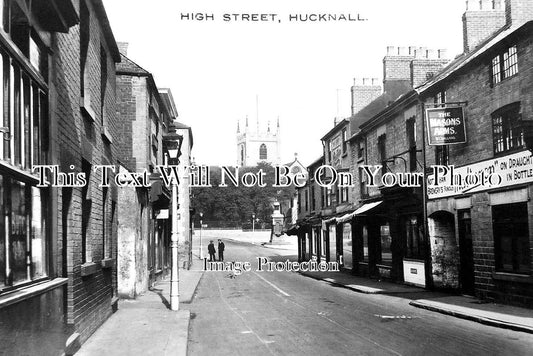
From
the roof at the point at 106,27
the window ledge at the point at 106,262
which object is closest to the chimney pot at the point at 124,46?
the roof at the point at 106,27

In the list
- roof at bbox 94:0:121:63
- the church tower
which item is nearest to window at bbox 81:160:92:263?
roof at bbox 94:0:121:63

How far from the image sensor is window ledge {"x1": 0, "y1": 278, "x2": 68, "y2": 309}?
510cm

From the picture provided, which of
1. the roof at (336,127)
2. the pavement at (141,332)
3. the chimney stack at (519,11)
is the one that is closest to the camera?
the pavement at (141,332)

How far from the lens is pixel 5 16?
532 cm

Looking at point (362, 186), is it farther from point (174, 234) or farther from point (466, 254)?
point (174, 234)

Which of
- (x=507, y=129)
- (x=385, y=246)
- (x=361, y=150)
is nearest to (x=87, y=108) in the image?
(x=507, y=129)

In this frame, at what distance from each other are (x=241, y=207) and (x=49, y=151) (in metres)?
92.0

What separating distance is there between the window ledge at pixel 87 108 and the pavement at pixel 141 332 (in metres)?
3.87

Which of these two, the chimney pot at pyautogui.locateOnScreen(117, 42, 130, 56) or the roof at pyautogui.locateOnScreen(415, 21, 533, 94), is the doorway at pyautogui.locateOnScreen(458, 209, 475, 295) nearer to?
the roof at pyautogui.locateOnScreen(415, 21, 533, 94)

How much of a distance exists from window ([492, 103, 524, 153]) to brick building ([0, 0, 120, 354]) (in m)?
10.1

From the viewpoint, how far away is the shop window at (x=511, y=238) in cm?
1399

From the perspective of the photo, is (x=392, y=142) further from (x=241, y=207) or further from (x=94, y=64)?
(x=241, y=207)

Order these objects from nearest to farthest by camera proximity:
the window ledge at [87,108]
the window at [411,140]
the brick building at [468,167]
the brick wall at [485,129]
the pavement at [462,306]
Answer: the window ledge at [87,108] → the pavement at [462,306] → the brick wall at [485,129] → the brick building at [468,167] → the window at [411,140]

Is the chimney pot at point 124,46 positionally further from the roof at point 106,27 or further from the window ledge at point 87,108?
the window ledge at point 87,108
